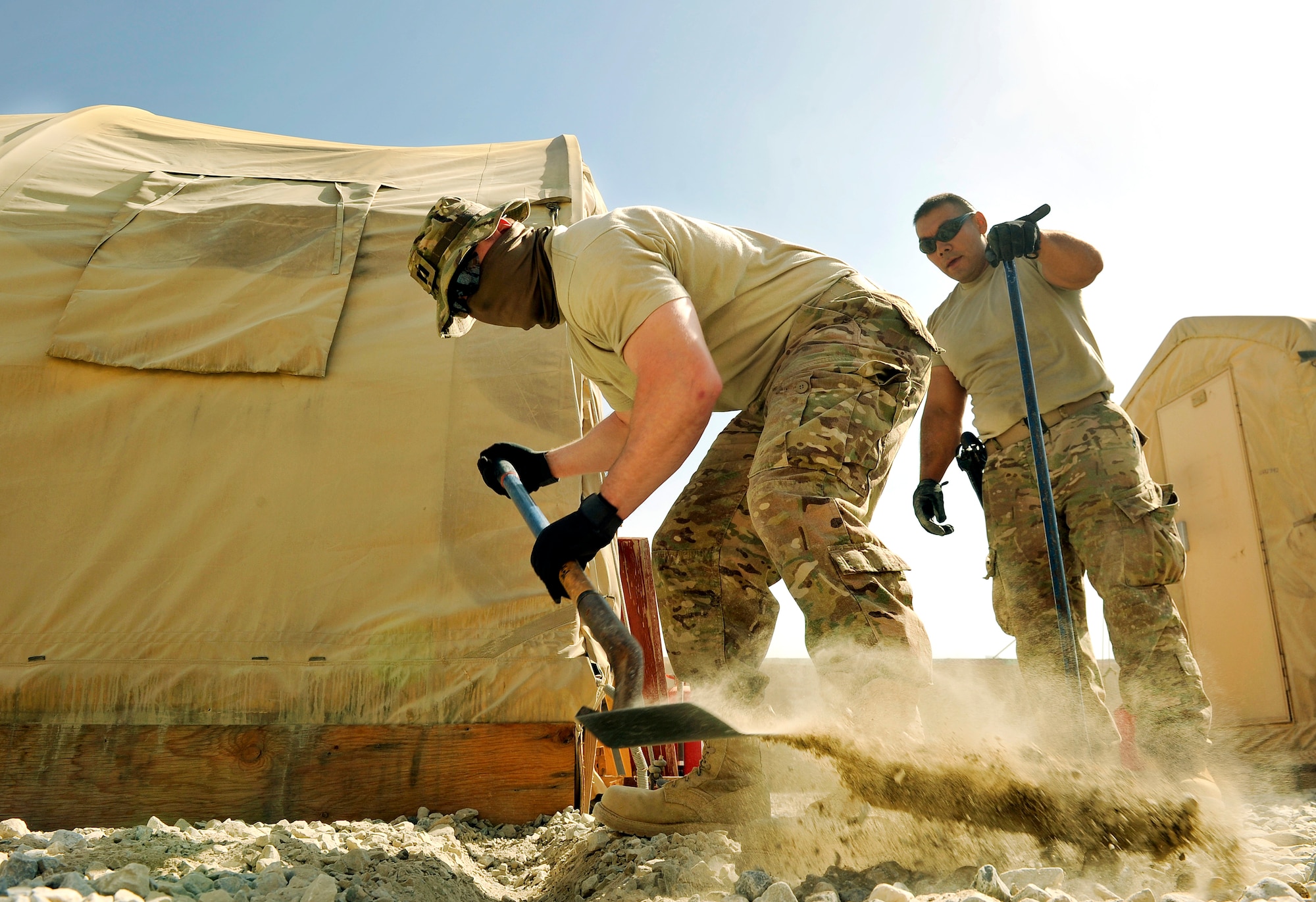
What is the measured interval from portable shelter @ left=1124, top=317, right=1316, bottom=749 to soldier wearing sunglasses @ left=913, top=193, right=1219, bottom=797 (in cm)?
278

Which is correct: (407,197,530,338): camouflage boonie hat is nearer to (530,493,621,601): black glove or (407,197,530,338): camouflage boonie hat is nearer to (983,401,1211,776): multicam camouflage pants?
(530,493,621,601): black glove

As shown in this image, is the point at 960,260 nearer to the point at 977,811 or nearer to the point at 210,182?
the point at 977,811

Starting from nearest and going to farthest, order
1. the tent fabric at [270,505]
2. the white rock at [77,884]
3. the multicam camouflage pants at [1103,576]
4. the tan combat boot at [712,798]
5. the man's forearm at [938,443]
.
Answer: the white rock at [77,884]
the tan combat boot at [712,798]
the multicam camouflage pants at [1103,576]
the tent fabric at [270,505]
the man's forearm at [938,443]

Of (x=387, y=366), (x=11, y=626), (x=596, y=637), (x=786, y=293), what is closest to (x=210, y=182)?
(x=387, y=366)

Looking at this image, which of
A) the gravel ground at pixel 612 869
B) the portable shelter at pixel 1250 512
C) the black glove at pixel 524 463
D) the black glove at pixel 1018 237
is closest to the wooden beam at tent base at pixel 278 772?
the gravel ground at pixel 612 869

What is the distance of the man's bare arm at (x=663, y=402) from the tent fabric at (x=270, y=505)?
100 cm

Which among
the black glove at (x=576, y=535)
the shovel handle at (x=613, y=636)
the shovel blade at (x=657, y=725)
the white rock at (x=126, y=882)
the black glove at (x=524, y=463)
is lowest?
the white rock at (x=126, y=882)

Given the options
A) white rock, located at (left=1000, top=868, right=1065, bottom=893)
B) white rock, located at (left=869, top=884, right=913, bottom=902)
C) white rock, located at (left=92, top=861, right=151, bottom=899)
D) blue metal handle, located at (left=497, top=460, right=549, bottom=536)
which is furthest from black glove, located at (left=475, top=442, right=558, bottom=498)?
white rock, located at (left=1000, top=868, right=1065, bottom=893)

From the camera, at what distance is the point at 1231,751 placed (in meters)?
4.58

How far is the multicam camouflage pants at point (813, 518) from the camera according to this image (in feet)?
5.10

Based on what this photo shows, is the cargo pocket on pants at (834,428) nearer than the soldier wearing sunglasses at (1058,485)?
Yes

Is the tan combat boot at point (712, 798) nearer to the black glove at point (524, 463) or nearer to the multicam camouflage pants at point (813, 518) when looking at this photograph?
the multicam camouflage pants at point (813, 518)

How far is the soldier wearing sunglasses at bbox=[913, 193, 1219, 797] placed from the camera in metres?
2.23

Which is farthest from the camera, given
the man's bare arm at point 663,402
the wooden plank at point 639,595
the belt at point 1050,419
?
the wooden plank at point 639,595
